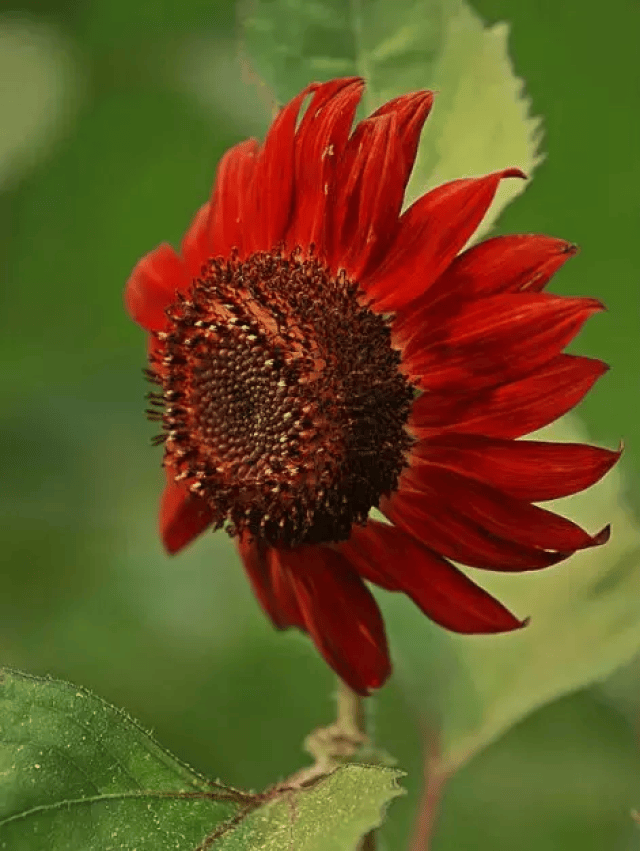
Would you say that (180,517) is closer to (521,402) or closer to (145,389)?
(521,402)

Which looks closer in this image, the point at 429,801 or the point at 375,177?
the point at 375,177

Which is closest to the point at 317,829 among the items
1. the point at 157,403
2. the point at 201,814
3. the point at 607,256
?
the point at 201,814

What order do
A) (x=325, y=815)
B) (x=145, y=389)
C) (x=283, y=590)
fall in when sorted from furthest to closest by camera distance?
(x=145, y=389), (x=283, y=590), (x=325, y=815)

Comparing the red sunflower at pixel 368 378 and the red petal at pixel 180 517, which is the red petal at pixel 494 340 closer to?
the red sunflower at pixel 368 378

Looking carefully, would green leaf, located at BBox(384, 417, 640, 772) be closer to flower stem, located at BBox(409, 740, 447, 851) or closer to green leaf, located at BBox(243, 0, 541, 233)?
flower stem, located at BBox(409, 740, 447, 851)

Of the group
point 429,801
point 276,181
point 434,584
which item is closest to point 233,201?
point 276,181

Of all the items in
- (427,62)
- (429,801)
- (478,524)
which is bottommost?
(429,801)

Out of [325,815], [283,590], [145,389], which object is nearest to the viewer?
[325,815]

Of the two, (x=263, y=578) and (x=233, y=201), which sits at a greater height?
(x=233, y=201)
